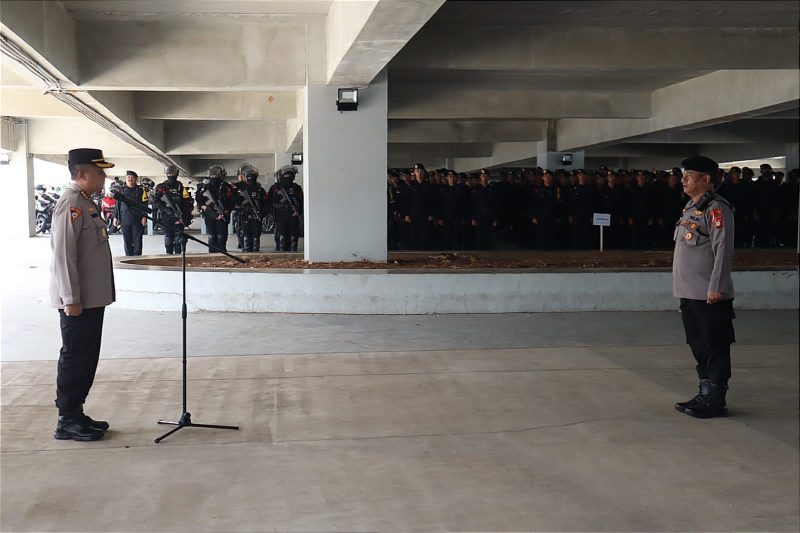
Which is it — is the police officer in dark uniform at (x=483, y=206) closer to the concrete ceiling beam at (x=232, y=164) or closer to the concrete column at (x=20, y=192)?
the concrete column at (x=20, y=192)

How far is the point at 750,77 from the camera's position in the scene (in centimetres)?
1350

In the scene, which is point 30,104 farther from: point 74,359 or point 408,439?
point 408,439

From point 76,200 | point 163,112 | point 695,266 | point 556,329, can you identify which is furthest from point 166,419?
point 163,112

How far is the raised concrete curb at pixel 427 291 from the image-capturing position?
967 cm

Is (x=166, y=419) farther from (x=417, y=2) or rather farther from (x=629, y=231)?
(x=629, y=231)

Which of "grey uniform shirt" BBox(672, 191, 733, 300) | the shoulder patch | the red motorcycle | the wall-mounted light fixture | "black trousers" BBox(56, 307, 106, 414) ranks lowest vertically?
"black trousers" BBox(56, 307, 106, 414)

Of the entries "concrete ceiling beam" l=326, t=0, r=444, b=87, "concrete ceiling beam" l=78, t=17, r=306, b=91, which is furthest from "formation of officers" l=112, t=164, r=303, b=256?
"concrete ceiling beam" l=326, t=0, r=444, b=87

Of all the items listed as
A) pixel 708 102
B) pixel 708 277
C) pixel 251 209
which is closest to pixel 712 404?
pixel 708 277

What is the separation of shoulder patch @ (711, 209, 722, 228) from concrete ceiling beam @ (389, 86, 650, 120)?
41.2 ft

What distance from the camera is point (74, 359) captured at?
4.79 metres

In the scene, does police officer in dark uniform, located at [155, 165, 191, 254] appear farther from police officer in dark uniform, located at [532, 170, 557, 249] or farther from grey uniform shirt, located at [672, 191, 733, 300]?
grey uniform shirt, located at [672, 191, 733, 300]

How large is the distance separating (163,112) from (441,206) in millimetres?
6685

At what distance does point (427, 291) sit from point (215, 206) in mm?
6746

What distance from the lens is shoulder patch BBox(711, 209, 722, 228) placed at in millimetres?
5121
